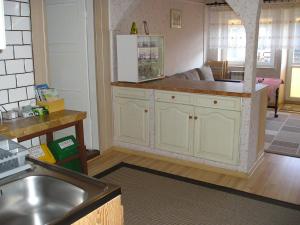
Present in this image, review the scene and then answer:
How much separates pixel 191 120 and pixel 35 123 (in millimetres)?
1725

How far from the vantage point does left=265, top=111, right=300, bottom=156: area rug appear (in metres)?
4.28

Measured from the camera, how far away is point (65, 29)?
3924 millimetres

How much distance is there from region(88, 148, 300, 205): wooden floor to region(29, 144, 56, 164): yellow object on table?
2.72 feet

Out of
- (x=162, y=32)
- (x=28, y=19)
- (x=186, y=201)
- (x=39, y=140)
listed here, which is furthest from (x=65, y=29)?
(x=186, y=201)

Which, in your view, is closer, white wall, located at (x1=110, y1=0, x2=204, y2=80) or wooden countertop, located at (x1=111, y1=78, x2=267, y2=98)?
wooden countertop, located at (x1=111, y1=78, x2=267, y2=98)

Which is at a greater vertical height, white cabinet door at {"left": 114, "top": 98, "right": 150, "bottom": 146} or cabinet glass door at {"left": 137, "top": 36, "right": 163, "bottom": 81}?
cabinet glass door at {"left": 137, "top": 36, "right": 163, "bottom": 81}

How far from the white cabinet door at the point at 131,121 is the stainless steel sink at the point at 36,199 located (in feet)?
8.29

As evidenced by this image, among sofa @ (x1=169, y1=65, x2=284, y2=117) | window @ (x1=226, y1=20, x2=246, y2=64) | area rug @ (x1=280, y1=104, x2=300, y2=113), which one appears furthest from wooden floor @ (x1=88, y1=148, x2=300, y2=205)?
window @ (x1=226, y1=20, x2=246, y2=64)

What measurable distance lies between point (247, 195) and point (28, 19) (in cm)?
243

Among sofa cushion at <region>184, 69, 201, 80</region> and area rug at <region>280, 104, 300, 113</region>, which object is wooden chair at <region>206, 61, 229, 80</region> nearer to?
sofa cushion at <region>184, 69, 201, 80</region>

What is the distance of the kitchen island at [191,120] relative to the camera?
11.0ft

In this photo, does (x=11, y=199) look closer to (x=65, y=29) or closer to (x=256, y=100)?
(x=256, y=100)

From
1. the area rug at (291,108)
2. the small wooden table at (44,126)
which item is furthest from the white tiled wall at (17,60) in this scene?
the area rug at (291,108)

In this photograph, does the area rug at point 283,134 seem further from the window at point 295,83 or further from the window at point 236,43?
the window at point 236,43
